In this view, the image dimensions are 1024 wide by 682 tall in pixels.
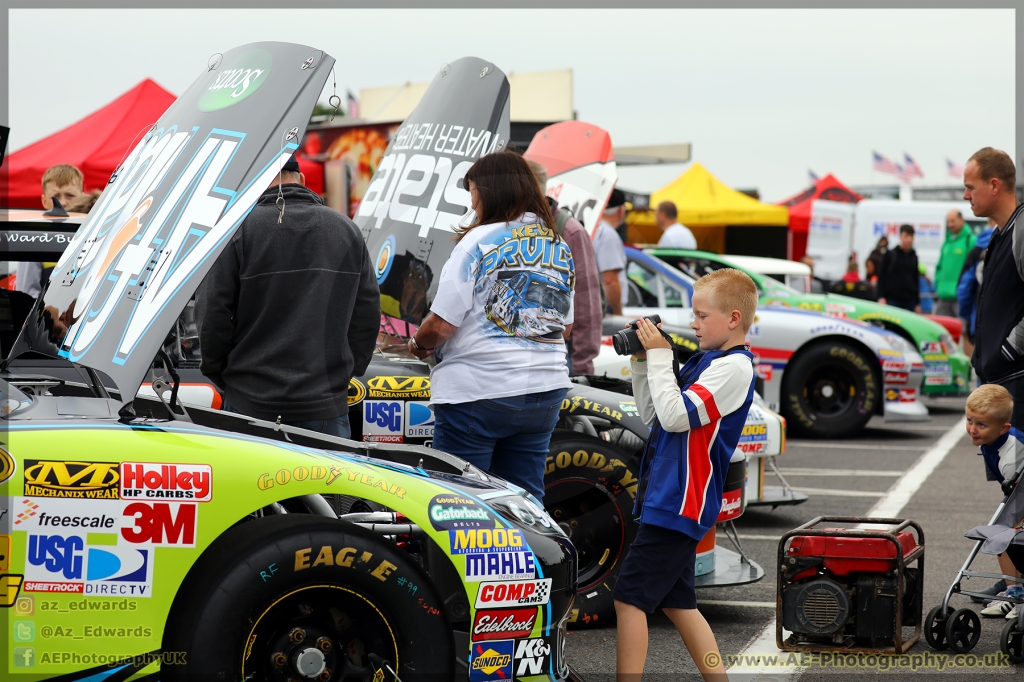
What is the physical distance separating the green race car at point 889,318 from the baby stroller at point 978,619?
19.8ft

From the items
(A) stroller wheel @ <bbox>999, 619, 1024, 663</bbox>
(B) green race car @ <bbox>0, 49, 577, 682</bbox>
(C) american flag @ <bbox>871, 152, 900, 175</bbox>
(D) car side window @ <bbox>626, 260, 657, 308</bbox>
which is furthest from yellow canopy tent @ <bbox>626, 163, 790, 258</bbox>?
(C) american flag @ <bbox>871, 152, 900, 175</bbox>

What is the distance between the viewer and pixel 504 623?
3.00m

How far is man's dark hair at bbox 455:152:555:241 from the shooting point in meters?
3.95

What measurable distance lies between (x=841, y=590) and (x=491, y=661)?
1.80 meters

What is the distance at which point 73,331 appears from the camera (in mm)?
3189

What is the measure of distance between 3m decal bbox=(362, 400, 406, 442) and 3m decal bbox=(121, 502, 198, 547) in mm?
1748

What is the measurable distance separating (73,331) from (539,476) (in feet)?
5.56

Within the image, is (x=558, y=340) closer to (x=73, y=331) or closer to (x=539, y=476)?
(x=539, y=476)

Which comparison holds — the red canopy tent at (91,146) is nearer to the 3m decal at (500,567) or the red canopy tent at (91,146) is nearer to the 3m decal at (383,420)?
the 3m decal at (383,420)

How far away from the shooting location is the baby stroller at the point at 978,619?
4250 mm

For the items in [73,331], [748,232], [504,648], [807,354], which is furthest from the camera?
[748,232]

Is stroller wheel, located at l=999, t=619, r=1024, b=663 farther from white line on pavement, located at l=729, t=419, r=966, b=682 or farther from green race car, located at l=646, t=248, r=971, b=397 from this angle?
green race car, located at l=646, t=248, r=971, b=397

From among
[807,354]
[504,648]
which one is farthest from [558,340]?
[807,354]

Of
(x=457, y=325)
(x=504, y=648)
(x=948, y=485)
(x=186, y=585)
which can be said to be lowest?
(x=948, y=485)
